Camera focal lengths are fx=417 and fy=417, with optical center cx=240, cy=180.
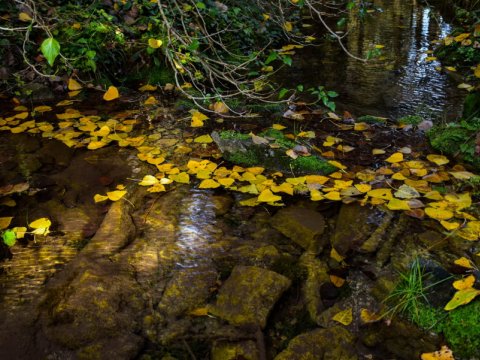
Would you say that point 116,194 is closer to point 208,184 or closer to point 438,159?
point 208,184

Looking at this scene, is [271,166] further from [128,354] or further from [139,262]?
[128,354]

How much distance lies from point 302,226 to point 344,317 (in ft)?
2.18

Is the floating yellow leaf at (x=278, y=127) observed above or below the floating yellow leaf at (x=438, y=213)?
above

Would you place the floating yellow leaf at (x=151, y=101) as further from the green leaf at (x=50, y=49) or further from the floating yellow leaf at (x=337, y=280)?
the green leaf at (x=50, y=49)

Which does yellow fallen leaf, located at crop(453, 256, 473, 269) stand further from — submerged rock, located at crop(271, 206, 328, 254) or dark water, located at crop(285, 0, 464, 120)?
dark water, located at crop(285, 0, 464, 120)

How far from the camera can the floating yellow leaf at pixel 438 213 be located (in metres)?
2.51

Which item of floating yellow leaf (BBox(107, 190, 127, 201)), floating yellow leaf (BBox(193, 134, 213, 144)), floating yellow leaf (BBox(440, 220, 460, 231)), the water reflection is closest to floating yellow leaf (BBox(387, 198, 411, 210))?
floating yellow leaf (BBox(440, 220, 460, 231))

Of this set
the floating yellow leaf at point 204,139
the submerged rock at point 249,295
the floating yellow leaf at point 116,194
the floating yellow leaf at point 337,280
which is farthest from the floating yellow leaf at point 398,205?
the floating yellow leaf at point 116,194

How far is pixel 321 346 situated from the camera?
6.06 feet

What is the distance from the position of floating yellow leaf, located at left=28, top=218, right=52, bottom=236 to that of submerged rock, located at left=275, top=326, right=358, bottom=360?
1.62 m

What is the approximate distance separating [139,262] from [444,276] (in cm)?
162

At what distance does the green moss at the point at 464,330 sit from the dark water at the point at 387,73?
2523mm

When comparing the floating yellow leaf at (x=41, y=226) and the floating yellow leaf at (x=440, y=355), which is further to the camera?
the floating yellow leaf at (x=41, y=226)

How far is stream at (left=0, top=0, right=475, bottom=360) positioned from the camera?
1891 millimetres
